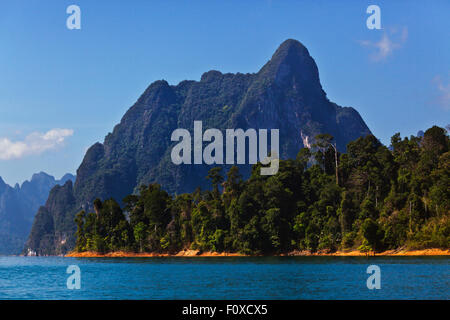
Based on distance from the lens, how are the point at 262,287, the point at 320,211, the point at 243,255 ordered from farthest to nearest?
1. the point at 243,255
2. the point at 320,211
3. the point at 262,287

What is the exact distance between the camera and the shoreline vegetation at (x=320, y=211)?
78.1 metres

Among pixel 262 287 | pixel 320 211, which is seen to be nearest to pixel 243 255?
pixel 320 211

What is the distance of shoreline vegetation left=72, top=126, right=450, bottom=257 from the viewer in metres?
78.1

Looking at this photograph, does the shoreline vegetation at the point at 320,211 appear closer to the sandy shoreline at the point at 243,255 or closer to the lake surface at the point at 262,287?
the sandy shoreline at the point at 243,255

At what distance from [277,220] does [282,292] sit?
194 feet

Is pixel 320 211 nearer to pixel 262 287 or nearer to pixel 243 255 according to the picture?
pixel 243 255

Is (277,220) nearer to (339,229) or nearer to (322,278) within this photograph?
(339,229)

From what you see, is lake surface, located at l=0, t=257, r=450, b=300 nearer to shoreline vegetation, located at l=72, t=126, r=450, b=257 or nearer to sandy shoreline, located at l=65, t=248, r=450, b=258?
sandy shoreline, located at l=65, t=248, r=450, b=258

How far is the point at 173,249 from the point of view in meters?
111

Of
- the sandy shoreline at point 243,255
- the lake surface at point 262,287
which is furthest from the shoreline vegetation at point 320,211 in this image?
the lake surface at point 262,287

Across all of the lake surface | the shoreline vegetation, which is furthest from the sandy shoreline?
the lake surface

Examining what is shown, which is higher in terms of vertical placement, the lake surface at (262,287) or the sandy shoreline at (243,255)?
the lake surface at (262,287)

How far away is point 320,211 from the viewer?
92.9 metres

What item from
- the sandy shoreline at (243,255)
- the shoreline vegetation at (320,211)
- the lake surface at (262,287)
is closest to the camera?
the lake surface at (262,287)
